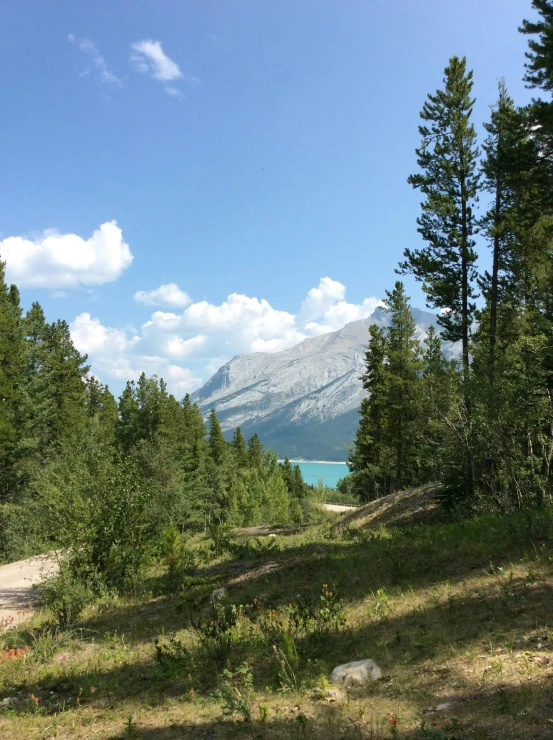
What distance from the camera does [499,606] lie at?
6871mm

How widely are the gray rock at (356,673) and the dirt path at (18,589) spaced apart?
9176mm

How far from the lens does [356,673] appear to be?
18.6ft

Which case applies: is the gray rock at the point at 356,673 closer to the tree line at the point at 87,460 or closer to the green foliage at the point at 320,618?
the green foliage at the point at 320,618

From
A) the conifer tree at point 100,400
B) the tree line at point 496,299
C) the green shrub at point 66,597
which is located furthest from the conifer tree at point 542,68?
the conifer tree at point 100,400

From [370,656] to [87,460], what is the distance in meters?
11.7

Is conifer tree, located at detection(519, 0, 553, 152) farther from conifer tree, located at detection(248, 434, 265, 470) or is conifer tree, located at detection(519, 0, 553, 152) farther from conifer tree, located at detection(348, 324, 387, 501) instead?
conifer tree, located at detection(248, 434, 265, 470)

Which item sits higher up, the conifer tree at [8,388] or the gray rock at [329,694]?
the conifer tree at [8,388]

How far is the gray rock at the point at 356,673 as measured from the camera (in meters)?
5.59

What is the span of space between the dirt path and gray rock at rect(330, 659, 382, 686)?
9176 millimetres

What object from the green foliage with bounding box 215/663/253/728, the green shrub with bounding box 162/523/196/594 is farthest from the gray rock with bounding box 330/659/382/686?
the green shrub with bounding box 162/523/196/594

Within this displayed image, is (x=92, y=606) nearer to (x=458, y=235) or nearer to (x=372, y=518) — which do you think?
(x=372, y=518)

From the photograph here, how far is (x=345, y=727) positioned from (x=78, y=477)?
11.2 meters

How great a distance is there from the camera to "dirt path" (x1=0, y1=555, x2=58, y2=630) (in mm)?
12985

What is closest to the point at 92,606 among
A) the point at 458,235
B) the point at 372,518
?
the point at 372,518
